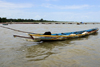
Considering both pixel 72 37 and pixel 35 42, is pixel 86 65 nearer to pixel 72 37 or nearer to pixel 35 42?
pixel 35 42

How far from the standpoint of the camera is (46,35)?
9344 millimetres

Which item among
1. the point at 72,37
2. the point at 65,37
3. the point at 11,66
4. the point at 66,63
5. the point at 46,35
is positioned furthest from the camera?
the point at 72,37

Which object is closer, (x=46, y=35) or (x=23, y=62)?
(x=23, y=62)

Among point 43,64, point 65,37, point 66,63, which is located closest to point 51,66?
point 43,64

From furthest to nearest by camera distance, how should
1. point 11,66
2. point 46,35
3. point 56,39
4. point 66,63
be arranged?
1. point 56,39
2. point 46,35
3. point 66,63
4. point 11,66

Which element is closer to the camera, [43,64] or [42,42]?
[43,64]

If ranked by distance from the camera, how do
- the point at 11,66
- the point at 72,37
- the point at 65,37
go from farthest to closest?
the point at 72,37, the point at 65,37, the point at 11,66

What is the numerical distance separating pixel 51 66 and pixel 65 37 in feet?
22.1

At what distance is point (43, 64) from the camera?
15.8ft

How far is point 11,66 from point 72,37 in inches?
348

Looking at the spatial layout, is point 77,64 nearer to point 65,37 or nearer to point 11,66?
point 11,66

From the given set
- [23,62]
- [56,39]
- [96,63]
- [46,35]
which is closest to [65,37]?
[56,39]

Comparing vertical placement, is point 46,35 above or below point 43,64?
above

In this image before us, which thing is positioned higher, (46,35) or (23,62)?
(46,35)
